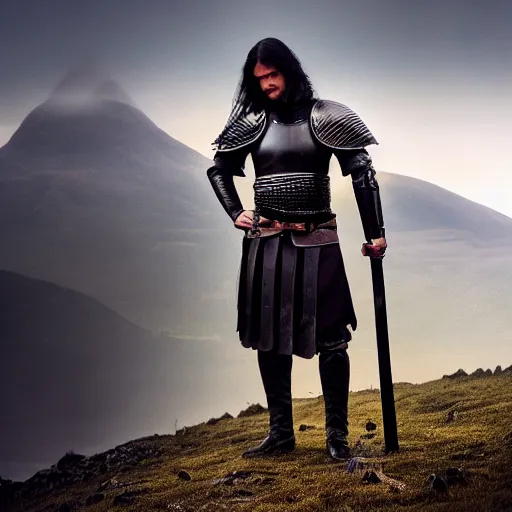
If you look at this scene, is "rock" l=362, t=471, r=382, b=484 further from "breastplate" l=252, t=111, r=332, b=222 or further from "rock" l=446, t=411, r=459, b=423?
"breastplate" l=252, t=111, r=332, b=222

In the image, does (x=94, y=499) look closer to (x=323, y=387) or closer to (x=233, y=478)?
(x=233, y=478)

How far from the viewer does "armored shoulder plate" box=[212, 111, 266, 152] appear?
14.9ft

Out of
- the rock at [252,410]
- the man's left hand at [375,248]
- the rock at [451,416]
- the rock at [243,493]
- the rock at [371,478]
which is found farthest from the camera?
the rock at [252,410]

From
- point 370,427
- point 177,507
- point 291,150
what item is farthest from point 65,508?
point 291,150

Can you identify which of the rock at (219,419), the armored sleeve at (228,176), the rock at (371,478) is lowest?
the rock at (371,478)

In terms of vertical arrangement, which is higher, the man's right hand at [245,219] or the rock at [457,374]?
the man's right hand at [245,219]

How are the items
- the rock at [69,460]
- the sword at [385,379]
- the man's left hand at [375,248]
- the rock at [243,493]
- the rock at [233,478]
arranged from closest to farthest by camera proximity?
the rock at [243,493], the rock at [233,478], the sword at [385,379], the man's left hand at [375,248], the rock at [69,460]

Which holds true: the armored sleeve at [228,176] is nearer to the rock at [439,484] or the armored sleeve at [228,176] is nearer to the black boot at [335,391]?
the black boot at [335,391]

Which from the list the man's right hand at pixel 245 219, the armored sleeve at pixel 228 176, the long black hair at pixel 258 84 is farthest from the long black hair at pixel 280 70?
the man's right hand at pixel 245 219

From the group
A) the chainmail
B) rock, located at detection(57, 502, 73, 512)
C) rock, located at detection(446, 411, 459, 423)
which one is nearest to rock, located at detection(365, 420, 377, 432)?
rock, located at detection(446, 411, 459, 423)

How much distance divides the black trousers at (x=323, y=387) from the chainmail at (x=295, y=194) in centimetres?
79

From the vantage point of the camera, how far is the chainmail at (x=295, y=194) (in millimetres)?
4402

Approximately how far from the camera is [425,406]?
5.35 meters

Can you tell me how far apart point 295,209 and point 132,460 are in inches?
80.4
